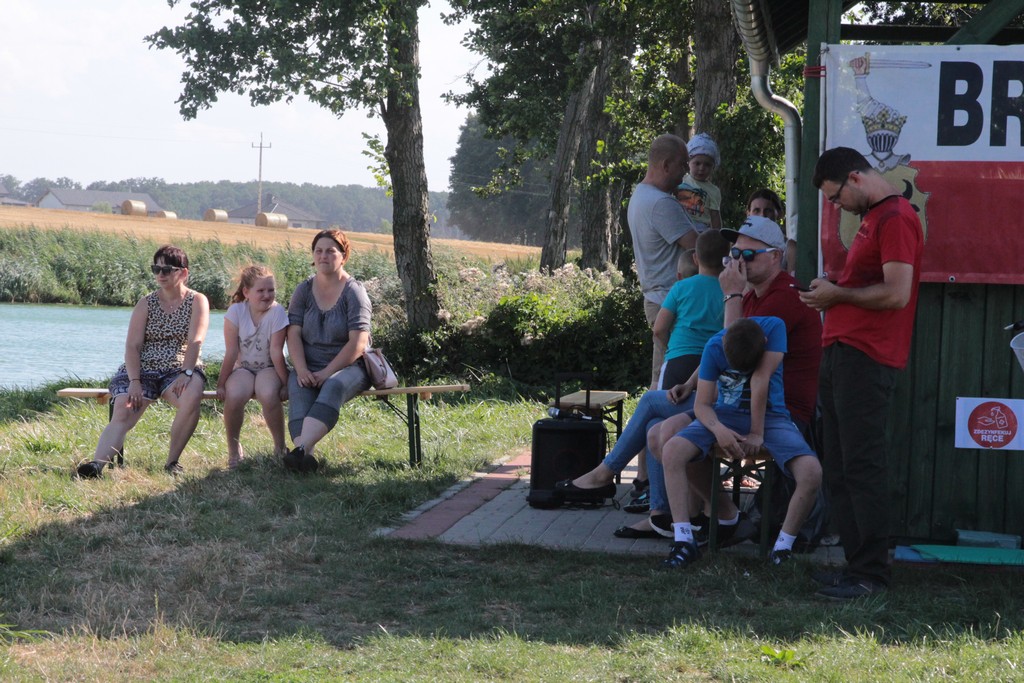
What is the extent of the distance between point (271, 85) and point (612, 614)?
11227mm

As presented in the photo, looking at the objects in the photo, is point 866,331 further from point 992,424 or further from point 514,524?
point 514,524

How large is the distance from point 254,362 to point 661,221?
2826 millimetres

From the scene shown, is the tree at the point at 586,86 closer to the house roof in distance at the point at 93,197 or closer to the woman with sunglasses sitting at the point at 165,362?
the woman with sunglasses sitting at the point at 165,362

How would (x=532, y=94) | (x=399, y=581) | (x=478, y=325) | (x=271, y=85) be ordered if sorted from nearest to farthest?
(x=399, y=581) → (x=478, y=325) → (x=271, y=85) → (x=532, y=94)

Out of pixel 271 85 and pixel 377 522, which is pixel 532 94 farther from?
pixel 377 522

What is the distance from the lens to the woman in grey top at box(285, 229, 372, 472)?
712cm

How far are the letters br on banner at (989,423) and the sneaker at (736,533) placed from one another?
0.98 m

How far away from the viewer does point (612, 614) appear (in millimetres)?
4305

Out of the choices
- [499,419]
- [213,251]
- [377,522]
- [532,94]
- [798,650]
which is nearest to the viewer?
[798,650]

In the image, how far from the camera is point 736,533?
17.7 ft

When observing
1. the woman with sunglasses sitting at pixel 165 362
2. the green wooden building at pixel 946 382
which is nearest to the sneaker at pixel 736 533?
the green wooden building at pixel 946 382

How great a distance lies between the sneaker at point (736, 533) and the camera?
5.36 meters

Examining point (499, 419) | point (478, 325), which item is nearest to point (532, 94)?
point (478, 325)

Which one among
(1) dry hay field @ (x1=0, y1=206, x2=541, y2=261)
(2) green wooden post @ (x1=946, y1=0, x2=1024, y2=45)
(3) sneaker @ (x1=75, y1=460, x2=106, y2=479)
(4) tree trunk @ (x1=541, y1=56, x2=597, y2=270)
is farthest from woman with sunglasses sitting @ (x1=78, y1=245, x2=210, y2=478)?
(4) tree trunk @ (x1=541, y1=56, x2=597, y2=270)
